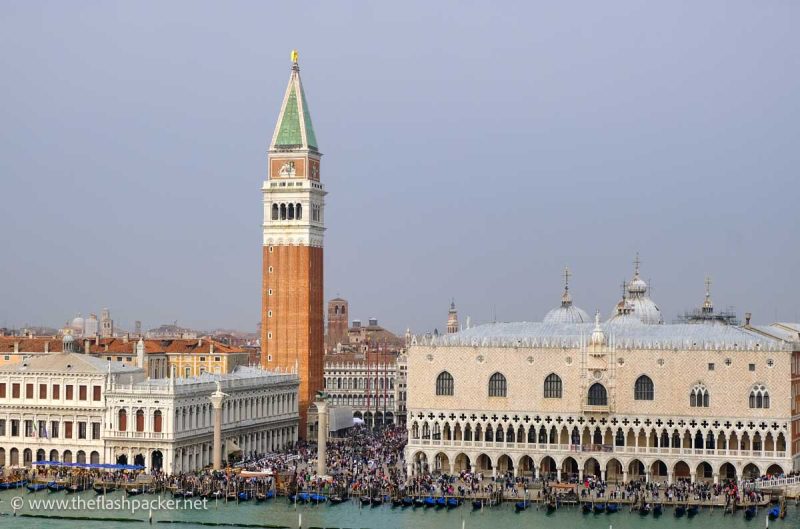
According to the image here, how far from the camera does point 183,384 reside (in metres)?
68.3

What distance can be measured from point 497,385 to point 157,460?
15041 millimetres

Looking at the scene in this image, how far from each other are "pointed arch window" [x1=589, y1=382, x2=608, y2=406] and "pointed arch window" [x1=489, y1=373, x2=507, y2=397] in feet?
12.2

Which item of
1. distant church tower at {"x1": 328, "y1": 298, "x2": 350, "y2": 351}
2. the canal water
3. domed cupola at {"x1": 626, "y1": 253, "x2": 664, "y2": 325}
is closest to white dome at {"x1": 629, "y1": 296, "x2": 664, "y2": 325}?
domed cupola at {"x1": 626, "y1": 253, "x2": 664, "y2": 325}

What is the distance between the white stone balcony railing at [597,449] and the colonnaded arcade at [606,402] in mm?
43

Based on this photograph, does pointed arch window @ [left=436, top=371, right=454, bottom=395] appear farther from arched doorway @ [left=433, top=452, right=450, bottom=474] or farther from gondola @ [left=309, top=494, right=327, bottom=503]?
gondola @ [left=309, top=494, right=327, bottom=503]

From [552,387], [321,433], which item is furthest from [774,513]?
[321,433]

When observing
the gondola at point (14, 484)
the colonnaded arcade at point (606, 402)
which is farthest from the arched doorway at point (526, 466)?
the gondola at point (14, 484)

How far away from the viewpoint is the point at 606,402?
64.5 meters

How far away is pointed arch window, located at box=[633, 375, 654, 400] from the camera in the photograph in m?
64.1

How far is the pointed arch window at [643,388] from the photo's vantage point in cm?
6406

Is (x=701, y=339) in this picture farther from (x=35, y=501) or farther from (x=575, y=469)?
(x=35, y=501)

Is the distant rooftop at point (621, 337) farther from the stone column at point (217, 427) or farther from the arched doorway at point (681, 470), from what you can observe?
the stone column at point (217, 427)

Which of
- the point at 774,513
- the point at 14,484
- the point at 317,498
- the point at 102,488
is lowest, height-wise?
the point at 774,513

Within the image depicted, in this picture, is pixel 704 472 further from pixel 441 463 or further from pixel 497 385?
pixel 441 463
